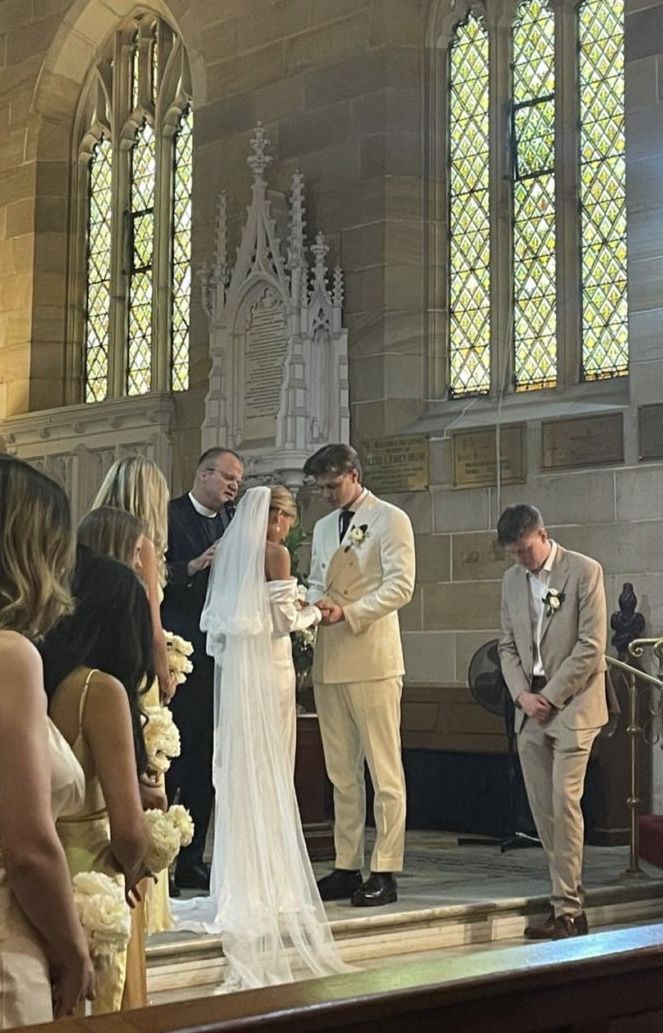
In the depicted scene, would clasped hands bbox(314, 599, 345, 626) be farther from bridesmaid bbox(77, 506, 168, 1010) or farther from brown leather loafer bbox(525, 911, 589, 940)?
bridesmaid bbox(77, 506, 168, 1010)

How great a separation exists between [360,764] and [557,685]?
2.71 ft

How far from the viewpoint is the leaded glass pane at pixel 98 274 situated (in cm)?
1212

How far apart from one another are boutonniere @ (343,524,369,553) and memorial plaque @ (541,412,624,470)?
9.64 ft

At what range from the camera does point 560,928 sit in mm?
5848

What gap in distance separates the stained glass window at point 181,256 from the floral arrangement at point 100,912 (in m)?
8.66

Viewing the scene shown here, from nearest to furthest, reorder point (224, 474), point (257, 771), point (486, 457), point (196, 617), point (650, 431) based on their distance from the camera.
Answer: point (257, 771) → point (224, 474) → point (196, 617) → point (650, 431) → point (486, 457)

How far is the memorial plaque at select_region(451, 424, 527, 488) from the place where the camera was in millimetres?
9055

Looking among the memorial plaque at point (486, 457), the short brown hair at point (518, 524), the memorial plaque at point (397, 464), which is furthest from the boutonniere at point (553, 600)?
the memorial plaque at point (397, 464)

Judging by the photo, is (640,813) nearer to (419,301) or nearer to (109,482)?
(419,301)

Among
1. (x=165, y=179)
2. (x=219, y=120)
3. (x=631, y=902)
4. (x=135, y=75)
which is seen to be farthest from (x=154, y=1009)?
(x=135, y=75)

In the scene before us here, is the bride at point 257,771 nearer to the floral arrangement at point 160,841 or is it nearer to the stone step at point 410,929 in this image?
the stone step at point 410,929

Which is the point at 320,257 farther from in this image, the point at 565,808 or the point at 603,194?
the point at 565,808

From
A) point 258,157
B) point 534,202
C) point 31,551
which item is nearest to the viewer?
point 31,551

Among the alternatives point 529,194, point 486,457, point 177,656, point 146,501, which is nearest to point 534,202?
point 529,194
